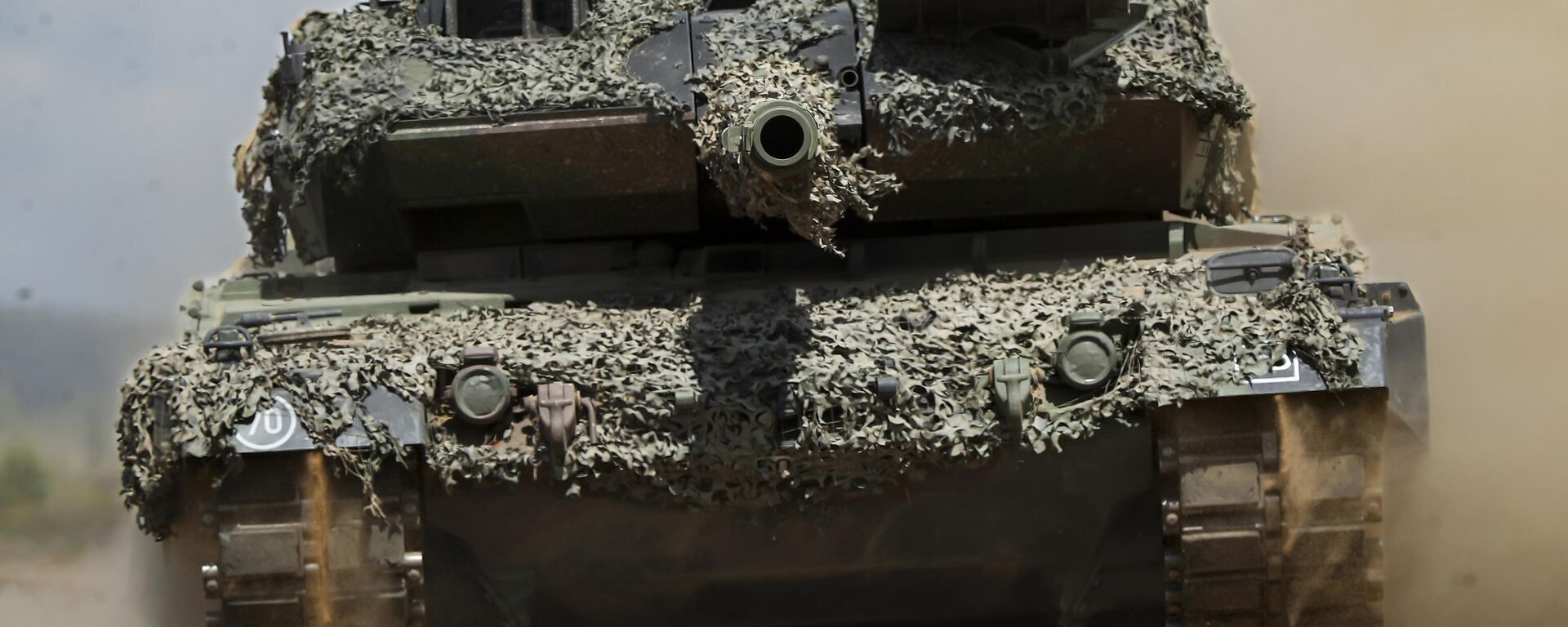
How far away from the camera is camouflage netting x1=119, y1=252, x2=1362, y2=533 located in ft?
21.3

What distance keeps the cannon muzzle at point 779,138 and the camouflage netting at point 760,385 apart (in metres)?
0.58

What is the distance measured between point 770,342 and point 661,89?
3.87 ft

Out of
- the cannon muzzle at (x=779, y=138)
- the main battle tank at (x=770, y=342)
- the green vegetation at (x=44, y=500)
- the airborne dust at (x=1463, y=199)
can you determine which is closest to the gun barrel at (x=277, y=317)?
the main battle tank at (x=770, y=342)

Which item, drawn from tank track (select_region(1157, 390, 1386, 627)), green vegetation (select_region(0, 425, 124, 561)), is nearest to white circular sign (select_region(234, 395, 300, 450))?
tank track (select_region(1157, 390, 1386, 627))

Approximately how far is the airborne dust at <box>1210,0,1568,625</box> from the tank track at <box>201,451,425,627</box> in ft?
11.9

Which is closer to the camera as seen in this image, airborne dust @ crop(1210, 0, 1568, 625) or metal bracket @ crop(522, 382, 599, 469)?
metal bracket @ crop(522, 382, 599, 469)

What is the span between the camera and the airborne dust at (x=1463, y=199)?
796cm

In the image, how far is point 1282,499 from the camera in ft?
21.2

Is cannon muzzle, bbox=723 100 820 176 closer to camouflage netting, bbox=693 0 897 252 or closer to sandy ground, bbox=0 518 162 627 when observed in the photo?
camouflage netting, bbox=693 0 897 252

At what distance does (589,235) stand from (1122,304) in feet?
7.05

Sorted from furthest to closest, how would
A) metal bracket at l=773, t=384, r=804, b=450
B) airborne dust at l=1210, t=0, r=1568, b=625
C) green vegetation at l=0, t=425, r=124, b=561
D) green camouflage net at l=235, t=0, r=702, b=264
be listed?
green vegetation at l=0, t=425, r=124, b=561, airborne dust at l=1210, t=0, r=1568, b=625, green camouflage net at l=235, t=0, r=702, b=264, metal bracket at l=773, t=384, r=804, b=450

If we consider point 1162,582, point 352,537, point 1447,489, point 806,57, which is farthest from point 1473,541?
point 352,537

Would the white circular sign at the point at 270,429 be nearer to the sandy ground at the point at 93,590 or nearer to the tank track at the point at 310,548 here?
the tank track at the point at 310,548

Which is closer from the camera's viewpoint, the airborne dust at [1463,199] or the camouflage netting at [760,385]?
the camouflage netting at [760,385]
